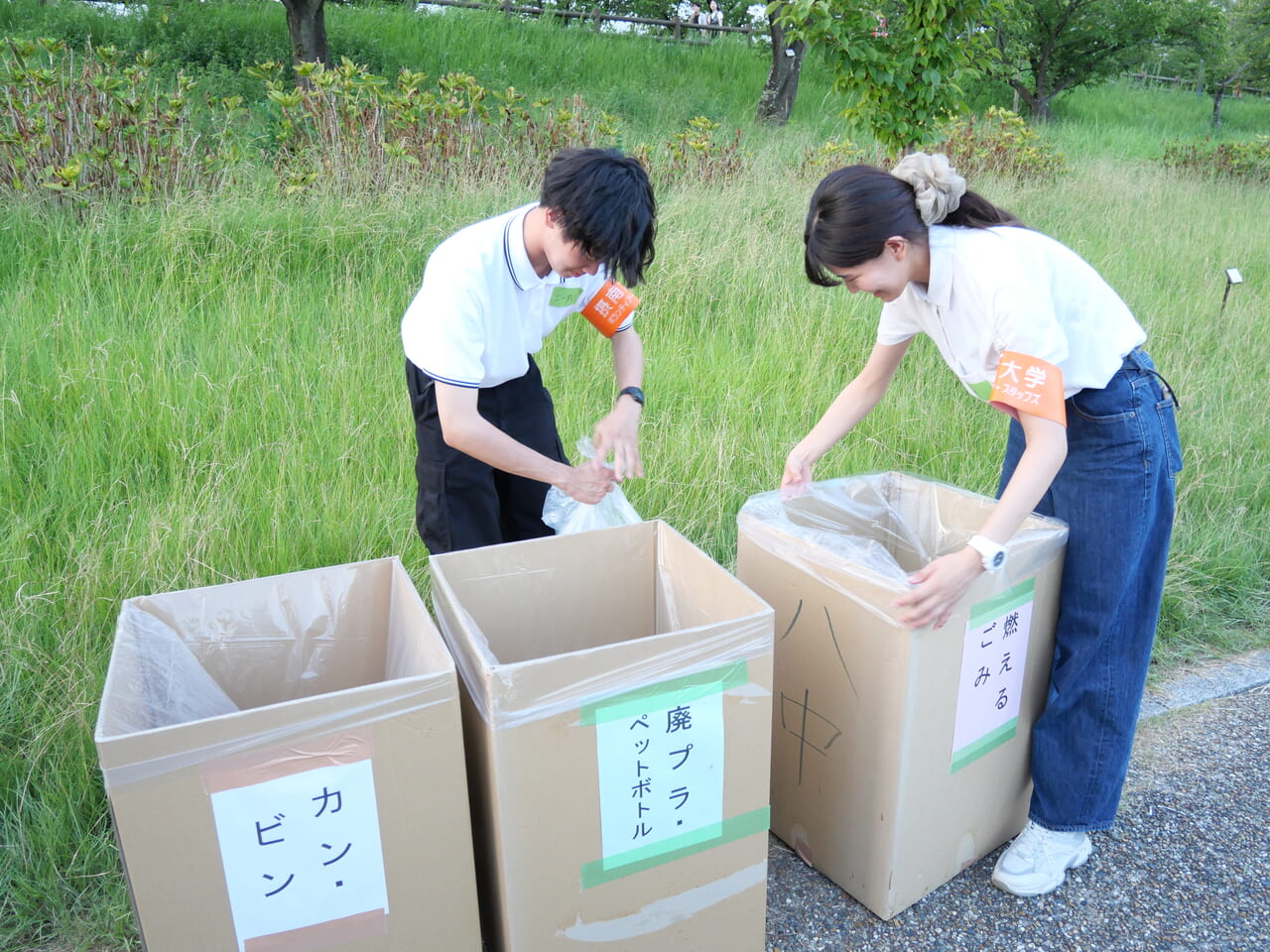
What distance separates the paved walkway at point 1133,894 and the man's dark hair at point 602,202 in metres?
1.25

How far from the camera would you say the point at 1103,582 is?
5.41 feet

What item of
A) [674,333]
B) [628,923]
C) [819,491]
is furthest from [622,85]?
[628,923]

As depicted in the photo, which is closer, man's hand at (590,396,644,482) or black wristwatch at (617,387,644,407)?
man's hand at (590,396,644,482)

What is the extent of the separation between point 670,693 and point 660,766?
112mm

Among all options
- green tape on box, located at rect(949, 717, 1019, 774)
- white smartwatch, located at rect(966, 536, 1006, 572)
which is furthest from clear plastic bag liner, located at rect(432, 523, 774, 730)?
green tape on box, located at rect(949, 717, 1019, 774)

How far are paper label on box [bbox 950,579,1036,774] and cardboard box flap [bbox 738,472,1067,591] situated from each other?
7 centimetres

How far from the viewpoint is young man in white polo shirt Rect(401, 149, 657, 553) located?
1.50 m

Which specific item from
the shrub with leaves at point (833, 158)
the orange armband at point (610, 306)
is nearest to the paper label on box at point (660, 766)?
the orange armband at point (610, 306)

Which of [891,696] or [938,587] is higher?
[938,587]

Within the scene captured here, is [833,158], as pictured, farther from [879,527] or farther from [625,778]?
[625,778]

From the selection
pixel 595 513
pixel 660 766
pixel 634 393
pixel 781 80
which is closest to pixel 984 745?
pixel 660 766

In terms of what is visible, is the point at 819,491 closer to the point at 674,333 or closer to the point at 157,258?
the point at 674,333

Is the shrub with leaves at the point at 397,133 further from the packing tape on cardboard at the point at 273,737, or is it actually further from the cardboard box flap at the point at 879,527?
the packing tape on cardboard at the point at 273,737

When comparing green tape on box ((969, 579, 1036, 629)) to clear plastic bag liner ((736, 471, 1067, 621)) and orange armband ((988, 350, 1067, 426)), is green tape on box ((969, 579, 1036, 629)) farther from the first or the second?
orange armband ((988, 350, 1067, 426))
